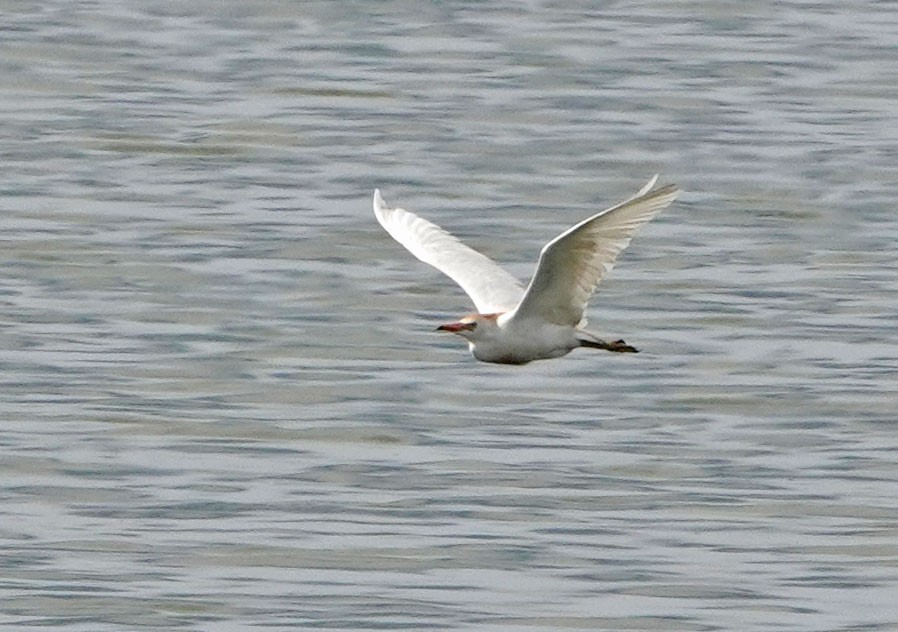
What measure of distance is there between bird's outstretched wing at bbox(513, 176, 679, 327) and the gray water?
1.25m

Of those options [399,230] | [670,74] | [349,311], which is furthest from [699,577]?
[670,74]

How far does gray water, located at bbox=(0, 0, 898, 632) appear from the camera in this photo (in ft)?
46.9

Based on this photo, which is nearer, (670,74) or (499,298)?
(499,298)

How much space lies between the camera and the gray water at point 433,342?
14.3 m

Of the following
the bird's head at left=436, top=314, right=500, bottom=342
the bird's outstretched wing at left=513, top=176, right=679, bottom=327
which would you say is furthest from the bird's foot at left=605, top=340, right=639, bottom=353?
the bird's head at left=436, top=314, right=500, bottom=342

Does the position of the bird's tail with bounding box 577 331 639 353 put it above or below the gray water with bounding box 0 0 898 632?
above

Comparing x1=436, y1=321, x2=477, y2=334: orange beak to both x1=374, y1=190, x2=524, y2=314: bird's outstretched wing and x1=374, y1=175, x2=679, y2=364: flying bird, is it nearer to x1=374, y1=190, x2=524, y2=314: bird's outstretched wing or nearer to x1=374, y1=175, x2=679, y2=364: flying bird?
x1=374, y1=175, x2=679, y2=364: flying bird

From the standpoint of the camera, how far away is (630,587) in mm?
13992

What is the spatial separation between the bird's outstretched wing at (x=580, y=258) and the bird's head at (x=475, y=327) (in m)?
0.25

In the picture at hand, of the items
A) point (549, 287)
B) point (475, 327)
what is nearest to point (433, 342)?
point (475, 327)

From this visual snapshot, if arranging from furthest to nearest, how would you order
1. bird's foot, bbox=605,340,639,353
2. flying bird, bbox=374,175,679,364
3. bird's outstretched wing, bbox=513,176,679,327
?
bird's foot, bbox=605,340,639,353
flying bird, bbox=374,175,679,364
bird's outstretched wing, bbox=513,176,679,327

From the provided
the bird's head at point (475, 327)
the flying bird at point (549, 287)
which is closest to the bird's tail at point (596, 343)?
the flying bird at point (549, 287)

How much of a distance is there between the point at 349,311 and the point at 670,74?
28.2ft

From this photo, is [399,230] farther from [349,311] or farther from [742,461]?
[349,311]
